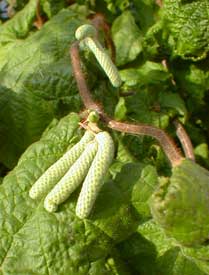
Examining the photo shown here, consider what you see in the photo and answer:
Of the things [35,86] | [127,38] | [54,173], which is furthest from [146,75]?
[54,173]

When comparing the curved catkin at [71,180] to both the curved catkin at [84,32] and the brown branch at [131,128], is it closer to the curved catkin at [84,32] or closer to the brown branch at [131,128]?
the brown branch at [131,128]

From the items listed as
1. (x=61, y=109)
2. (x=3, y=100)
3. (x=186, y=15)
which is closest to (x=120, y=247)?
(x=61, y=109)

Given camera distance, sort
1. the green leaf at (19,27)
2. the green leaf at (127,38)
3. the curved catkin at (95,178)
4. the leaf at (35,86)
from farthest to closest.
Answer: the green leaf at (19,27) < the green leaf at (127,38) < the leaf at (35,86) < the curved catkin at (95,178)

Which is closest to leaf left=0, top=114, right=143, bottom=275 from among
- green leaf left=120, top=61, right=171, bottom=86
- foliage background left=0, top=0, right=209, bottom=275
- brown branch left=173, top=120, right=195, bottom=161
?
foliage background left=0, top=0, right=209, bottom=275

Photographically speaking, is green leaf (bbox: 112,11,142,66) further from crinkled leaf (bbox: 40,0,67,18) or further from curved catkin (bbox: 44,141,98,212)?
curved catkin (bbox: 44,141,98,212)

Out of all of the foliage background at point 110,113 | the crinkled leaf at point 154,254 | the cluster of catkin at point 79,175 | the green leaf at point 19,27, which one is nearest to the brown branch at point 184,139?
the foliage background at point 110,113

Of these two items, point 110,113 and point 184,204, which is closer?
point 184,204

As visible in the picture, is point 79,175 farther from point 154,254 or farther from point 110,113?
point 110,113

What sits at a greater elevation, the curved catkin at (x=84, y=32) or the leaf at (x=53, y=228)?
the curved catkin at (x=84, y=32)
